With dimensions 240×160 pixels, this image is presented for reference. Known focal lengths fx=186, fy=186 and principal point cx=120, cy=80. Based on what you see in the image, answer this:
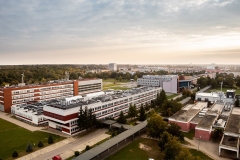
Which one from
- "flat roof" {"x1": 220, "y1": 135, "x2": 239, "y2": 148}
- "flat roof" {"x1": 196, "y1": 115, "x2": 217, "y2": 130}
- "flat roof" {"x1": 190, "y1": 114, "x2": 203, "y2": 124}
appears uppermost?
"flat roof" {"x1": 196, "y1": 115, "x2": 217, "y2": 130}

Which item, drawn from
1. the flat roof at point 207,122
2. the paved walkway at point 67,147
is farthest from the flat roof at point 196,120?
the paved walkway at point 67,147

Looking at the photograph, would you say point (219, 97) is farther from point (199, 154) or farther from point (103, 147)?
point (103, 147)

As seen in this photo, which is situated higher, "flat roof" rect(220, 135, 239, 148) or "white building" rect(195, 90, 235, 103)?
"white building" rect(195, 90, 235, 103)

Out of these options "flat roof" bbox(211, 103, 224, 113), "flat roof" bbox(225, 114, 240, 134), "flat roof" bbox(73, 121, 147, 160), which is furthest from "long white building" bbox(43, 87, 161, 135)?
"flat roof" bbox(225, 114, 240, 134)

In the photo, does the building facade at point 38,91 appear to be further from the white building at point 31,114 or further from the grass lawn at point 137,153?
the grass lawn at point 137,153

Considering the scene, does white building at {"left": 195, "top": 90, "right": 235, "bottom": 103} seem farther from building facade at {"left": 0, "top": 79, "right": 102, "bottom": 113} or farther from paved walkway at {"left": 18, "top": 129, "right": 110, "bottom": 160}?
paved walkway at {"left": 18, "top": 129, "right": 110, "bottom": 160}

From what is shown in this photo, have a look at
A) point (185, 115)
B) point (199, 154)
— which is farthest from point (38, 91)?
point (199, 154)

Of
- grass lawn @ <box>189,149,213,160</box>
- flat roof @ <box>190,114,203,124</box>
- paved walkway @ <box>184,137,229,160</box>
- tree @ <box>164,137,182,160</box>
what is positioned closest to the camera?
tree @ <box>164,137,182,160</box>
